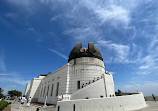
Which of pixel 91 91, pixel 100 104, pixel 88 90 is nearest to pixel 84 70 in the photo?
pixel 88 90

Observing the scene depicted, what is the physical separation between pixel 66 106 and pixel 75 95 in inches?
193

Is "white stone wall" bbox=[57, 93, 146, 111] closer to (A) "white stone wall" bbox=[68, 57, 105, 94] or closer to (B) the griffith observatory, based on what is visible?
(B) the griffith observatory

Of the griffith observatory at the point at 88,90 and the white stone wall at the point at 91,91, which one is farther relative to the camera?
the white stone wall at the point at 91,91

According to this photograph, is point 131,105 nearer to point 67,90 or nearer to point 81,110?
point 81,110

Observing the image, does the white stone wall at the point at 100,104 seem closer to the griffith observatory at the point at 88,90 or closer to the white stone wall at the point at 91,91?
the griffith observatory at the point at 88,90

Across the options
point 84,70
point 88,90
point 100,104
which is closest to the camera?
point 100,104

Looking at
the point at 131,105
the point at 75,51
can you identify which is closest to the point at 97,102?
the point at 131,105

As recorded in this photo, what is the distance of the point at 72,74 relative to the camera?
19828mm

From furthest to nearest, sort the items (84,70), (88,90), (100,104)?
(84,70) < (88,90) < (100,104)

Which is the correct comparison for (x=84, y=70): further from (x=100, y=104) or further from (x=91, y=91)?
(x=100, y=104)

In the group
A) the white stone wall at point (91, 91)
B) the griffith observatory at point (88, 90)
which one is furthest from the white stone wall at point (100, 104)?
the white stone wall at point (91, 91)

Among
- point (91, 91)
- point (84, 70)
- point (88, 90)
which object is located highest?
point (84, 70)

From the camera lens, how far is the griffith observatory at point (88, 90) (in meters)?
9.18

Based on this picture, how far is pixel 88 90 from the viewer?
47.2ft
